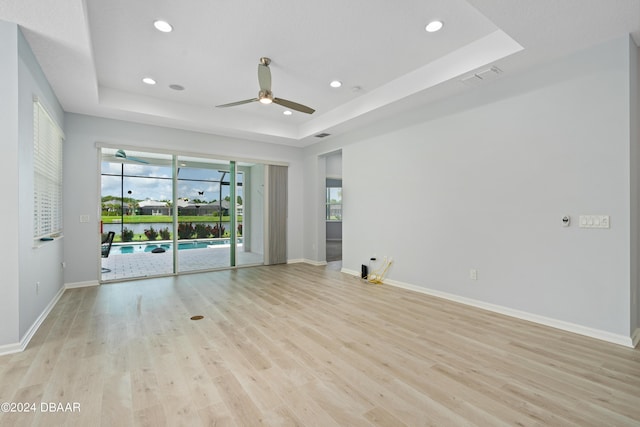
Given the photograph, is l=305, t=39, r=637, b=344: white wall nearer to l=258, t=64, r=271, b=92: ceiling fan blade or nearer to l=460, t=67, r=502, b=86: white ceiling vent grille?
l=460, t=67, r=502, b=86: white ceiling vent grille

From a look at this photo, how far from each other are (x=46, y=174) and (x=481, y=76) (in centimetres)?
542

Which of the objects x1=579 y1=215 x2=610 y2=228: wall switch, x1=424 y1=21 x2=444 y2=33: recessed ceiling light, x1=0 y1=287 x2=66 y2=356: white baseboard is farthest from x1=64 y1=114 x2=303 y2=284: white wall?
x1=579 y1=215 x2=610 y2=228: wall switch

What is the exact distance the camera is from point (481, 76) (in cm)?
348

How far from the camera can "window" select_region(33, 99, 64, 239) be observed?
3193 millimetres

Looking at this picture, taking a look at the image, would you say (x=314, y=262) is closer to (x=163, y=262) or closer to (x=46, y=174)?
(x=163, y=262)

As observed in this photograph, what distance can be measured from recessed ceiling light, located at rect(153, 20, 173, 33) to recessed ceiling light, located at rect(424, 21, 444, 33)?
8.62ft

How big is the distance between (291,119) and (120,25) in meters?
3.43

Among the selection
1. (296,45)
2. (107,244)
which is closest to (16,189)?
(296,45)

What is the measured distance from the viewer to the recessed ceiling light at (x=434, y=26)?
115 inches

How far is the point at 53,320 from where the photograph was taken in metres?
3.29

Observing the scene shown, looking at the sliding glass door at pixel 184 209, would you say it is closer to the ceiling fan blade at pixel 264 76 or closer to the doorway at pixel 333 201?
the doorway at pixel 333 201

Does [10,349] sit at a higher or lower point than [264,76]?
lower

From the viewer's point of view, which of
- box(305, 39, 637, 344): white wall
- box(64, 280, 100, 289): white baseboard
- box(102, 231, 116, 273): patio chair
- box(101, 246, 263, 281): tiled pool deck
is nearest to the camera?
box(305, 39, 637, 344): white wall

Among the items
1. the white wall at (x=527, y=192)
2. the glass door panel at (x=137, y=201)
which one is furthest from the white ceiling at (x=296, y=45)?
the glass door panel at (x=137, y=201)
